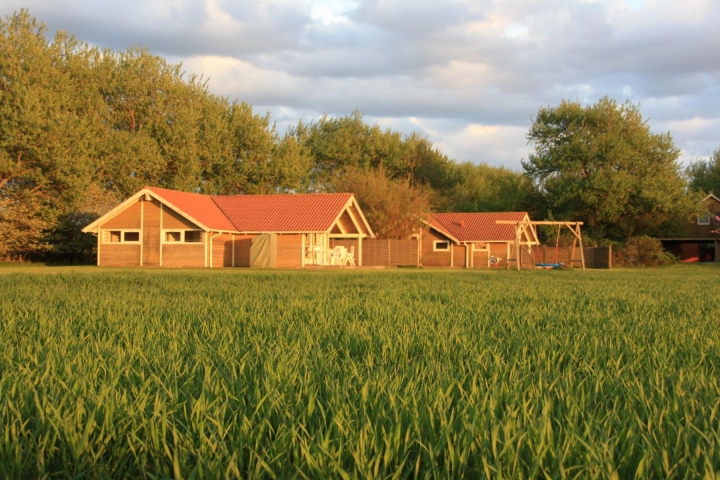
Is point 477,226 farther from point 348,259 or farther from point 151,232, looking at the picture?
point 151,232

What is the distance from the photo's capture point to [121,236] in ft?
121

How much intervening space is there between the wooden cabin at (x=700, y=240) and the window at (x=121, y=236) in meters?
44.5

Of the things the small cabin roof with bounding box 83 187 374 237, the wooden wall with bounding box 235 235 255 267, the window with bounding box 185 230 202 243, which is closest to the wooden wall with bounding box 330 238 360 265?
the small cabin roof with bounding box 83 187 374 237

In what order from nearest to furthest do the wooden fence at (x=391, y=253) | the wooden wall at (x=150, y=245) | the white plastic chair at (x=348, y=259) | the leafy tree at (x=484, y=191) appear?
1. the wooden wall at (x=150, y=245)
2. the white plastic chair at (x=348, y=259)
3. the wooden fence at (x=391, y=253)
4. the leafy tree at (x=484, y=191)

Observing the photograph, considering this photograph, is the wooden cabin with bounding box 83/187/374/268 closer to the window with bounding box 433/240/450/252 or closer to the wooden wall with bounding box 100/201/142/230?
the wooden wall with bounding box 100/201/142/230

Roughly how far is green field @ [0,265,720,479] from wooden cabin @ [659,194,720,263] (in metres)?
60.2

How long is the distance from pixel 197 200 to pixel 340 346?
35492mm

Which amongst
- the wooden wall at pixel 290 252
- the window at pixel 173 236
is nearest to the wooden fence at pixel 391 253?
the wooden wall at pixel 290 252

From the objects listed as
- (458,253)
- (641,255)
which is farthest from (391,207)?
(641,255)

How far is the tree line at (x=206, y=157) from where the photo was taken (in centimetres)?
3953

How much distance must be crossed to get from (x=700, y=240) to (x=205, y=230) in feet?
156

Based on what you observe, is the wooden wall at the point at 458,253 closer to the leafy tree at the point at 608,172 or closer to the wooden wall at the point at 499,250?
the wooden wall at the point at 499,250

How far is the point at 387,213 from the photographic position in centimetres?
4453

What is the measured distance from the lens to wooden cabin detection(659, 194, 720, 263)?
201 feet
